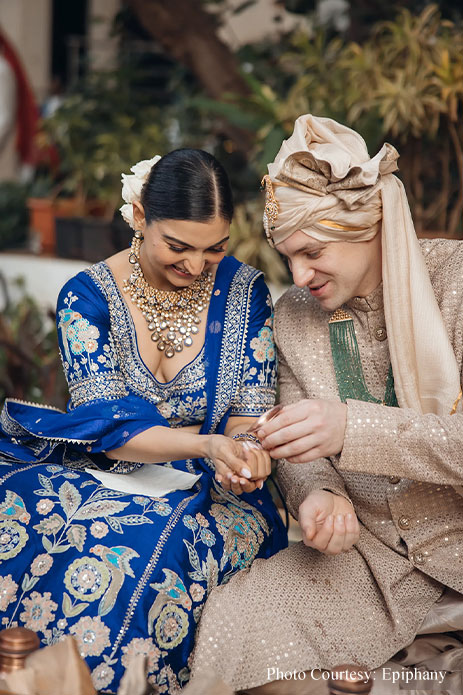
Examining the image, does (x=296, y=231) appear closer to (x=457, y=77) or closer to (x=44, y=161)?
(x=457, y=77)

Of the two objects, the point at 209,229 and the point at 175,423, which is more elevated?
the point at 209,229

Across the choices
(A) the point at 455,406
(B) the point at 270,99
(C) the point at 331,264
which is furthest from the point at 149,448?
(B) the point at 270,99

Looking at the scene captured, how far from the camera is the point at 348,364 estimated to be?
2654 millimetres

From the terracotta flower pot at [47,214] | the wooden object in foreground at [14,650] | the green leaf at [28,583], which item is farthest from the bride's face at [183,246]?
the terracotta flower pot at [47,214]

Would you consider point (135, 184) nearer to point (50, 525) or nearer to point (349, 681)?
point (50, 525)

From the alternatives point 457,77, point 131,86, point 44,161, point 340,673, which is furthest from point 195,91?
point 340,673

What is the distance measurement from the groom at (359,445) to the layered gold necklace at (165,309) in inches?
15.3

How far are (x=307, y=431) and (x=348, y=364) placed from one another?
48cm

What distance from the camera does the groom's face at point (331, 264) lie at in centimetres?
248

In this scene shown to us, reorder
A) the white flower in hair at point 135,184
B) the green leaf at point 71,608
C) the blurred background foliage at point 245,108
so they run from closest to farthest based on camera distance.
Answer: the green leaf at point 71,608, the white flower in hair at point 135,184, the blurred background foliage at point 245,108

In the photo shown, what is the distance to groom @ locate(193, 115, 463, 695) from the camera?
2285mm

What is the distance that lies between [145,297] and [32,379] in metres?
2.18

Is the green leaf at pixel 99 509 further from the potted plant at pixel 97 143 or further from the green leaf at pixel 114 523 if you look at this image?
the potted plant at pixel 97 143

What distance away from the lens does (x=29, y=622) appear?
2.26m
